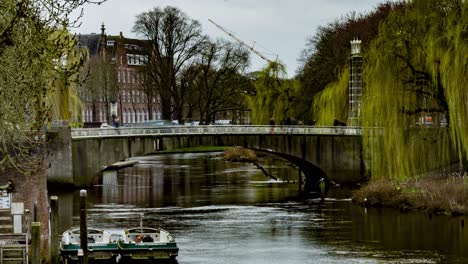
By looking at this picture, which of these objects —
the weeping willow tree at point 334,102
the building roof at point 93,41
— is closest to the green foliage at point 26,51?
the weeping willow tree at point 334,102

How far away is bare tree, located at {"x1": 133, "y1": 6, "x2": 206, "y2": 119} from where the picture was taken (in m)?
104

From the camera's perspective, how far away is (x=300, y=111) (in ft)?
294

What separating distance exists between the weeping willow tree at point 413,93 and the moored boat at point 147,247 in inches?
654

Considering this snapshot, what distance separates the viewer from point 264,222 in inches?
1996

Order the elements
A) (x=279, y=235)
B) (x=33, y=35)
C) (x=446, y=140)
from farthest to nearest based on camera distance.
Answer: (x=446, y=140), (x=279, y=235), (x=33, y=35)

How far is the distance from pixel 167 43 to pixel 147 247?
66929 millimetres

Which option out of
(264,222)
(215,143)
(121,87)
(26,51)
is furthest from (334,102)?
(121,87)

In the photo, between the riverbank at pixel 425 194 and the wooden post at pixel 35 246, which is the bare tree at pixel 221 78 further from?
the wooden post at pixel 35 246

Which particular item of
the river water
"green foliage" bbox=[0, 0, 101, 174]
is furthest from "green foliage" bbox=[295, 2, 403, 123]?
"green foliage" bbox=[0, 0, 101, 174]

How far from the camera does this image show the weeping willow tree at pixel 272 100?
3561 inches

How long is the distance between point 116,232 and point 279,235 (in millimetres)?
7937

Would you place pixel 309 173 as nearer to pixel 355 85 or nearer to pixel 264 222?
pixel 355 85

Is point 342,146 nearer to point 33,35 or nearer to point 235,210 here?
point 235,210

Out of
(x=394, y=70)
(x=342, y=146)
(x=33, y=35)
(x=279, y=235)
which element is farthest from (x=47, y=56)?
(x=342, y=146)
